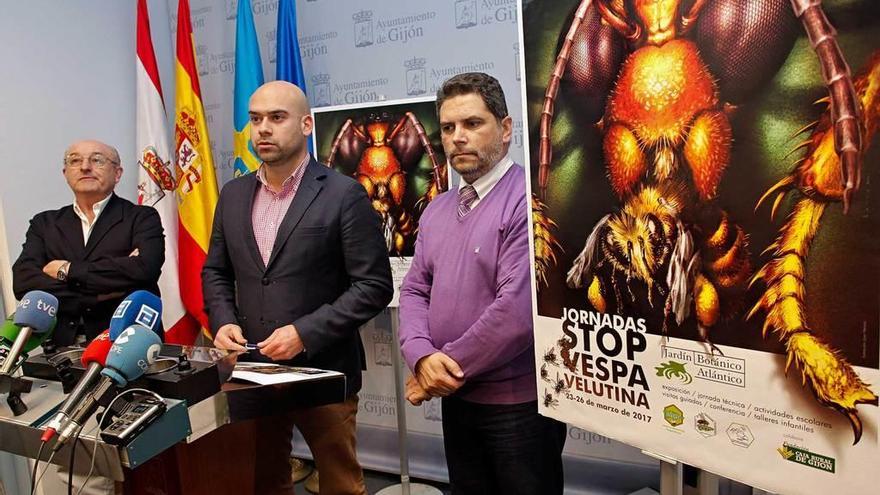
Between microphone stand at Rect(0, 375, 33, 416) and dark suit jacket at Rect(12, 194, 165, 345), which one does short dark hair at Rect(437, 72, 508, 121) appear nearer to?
microphone stand at Rect(0, 375, 33, 416)

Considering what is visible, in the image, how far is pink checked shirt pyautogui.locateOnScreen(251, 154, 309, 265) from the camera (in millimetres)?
2006

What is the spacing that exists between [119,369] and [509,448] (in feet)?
3.19

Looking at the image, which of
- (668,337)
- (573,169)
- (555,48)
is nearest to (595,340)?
(668,337)

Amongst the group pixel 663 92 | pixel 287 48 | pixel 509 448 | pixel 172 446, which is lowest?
pixel 509 448

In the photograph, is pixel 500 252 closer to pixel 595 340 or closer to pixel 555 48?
pixel 595 340

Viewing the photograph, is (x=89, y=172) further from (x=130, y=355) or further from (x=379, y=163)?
(x=130, y=355)

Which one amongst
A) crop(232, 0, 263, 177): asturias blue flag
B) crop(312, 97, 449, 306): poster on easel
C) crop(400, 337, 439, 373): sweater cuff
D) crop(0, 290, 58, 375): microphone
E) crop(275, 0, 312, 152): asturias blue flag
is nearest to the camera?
crop(0, 290, 58, 375): microphone

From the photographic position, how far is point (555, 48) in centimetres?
124

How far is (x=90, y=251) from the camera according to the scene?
7.88 feet

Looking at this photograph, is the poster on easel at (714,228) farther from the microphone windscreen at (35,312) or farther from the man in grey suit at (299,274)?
the microphone windscreen at (35,312)

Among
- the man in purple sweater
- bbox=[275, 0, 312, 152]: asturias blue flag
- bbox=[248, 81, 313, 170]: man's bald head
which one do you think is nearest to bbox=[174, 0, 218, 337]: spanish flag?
bbox=[275, 0, 312, 152]: asturias blue flag

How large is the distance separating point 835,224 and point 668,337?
33 centimetres

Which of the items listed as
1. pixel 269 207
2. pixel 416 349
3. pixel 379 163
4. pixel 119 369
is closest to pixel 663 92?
pixel 416 349

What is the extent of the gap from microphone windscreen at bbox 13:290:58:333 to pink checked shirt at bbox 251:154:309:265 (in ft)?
2.26
